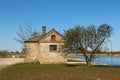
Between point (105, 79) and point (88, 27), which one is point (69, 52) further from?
point (105, 79)

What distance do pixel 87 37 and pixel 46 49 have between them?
34.2 feet

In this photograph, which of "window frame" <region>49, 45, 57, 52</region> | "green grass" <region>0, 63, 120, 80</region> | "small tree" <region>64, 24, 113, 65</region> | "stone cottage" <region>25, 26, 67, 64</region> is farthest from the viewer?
"window frame" <region>49, 45, 57, 52</region>

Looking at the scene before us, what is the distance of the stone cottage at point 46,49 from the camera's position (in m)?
46.1

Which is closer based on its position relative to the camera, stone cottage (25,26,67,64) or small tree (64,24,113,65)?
small tree (64,24,113,65)

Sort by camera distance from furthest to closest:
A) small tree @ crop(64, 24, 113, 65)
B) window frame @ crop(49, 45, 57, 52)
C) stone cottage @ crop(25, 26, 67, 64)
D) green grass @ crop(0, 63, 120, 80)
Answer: window frame @ crop(49, 45, 57, 52) < stone cottage @ crop(25, 26, 67, 64) < small tree @ crop(64, 24, 113, 65) < green grass @ crop(0, 63, 120, 80)

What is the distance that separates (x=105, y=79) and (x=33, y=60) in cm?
2700

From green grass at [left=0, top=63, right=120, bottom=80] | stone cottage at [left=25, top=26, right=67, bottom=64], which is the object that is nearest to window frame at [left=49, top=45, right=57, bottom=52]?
stone cottage at [left=25, top=26, right=67, bottom=64]

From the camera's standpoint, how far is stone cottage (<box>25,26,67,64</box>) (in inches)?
1813

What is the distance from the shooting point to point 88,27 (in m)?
38.1

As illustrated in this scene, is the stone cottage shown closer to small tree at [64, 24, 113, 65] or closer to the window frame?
the window frame

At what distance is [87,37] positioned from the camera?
3828 centimetres

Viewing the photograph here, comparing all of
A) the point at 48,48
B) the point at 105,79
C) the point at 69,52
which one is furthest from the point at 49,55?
the point at 105,79

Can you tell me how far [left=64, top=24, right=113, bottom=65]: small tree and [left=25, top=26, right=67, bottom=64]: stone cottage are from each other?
6.90 m

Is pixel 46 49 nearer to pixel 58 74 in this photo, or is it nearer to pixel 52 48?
pixel 52 48
